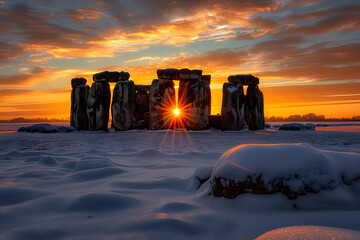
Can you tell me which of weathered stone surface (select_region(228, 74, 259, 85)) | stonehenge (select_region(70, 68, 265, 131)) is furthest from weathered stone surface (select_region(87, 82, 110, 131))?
weathered stone surface (select_region(228, 74, 259, 85))

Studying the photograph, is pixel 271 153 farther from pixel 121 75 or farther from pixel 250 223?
pixel 121 75

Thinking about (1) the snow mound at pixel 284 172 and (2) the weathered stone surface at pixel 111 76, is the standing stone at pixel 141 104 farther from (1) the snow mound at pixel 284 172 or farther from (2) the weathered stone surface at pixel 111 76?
(1) the snow mound at pixel 284 172

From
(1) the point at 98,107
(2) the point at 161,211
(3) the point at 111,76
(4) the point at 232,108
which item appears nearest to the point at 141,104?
(3) the point at 111,76

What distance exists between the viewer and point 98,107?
11.1m

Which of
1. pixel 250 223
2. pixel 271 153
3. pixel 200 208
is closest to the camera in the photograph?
pixel 250 223

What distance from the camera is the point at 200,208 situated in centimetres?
159

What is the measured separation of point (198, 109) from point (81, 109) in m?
5.09

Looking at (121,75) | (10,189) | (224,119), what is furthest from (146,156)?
(121,75)

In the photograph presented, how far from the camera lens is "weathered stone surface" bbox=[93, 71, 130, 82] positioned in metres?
11.3

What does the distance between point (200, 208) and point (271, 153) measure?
1.91 feet

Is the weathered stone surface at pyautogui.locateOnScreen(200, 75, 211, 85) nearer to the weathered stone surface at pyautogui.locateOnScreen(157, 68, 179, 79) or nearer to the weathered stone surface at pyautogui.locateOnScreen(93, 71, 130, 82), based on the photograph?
the weathered stone surface at pyautogui.locateOnScreen(157, 68, 179, 79)

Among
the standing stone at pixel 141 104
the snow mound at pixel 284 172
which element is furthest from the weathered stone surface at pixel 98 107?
the snow mound at pixel 284 172

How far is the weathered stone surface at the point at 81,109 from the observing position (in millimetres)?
11680

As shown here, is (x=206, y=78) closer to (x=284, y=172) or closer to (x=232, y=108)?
(x=232, y=108)
